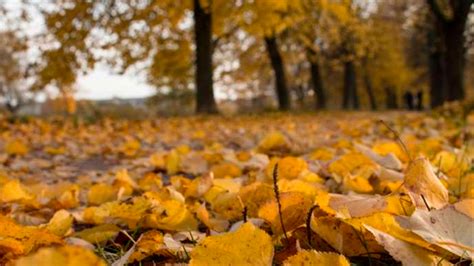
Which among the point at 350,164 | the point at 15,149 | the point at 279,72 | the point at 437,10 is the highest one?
the point at 437,10

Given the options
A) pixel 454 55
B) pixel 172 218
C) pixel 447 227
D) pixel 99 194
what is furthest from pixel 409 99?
pixel 447 227

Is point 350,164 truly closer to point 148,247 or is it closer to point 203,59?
point 148,247

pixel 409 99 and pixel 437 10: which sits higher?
pixel 437 10

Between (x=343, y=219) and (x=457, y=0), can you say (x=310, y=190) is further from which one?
(x=457, y=0)

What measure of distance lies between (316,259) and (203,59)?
12.6 meters

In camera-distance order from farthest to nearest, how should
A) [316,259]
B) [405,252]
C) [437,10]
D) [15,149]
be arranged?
[437,10] → [15,149] → [405,252] → [316,259]

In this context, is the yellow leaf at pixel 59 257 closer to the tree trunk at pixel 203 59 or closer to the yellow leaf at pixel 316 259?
the yellow leaf at pixel 316 259

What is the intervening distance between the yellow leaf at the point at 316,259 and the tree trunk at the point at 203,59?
12.3 meters

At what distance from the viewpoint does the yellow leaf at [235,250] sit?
30.1 inches

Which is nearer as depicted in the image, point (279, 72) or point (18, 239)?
point (18, 239)

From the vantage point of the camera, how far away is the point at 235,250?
2.53ft

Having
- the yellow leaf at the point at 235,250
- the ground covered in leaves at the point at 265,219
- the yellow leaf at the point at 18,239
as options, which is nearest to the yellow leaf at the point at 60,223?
the ground covered in leaves at the point at 265,219

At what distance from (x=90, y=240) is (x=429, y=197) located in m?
0.74

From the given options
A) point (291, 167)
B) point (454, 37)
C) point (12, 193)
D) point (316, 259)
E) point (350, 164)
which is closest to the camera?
point (316, 259)
